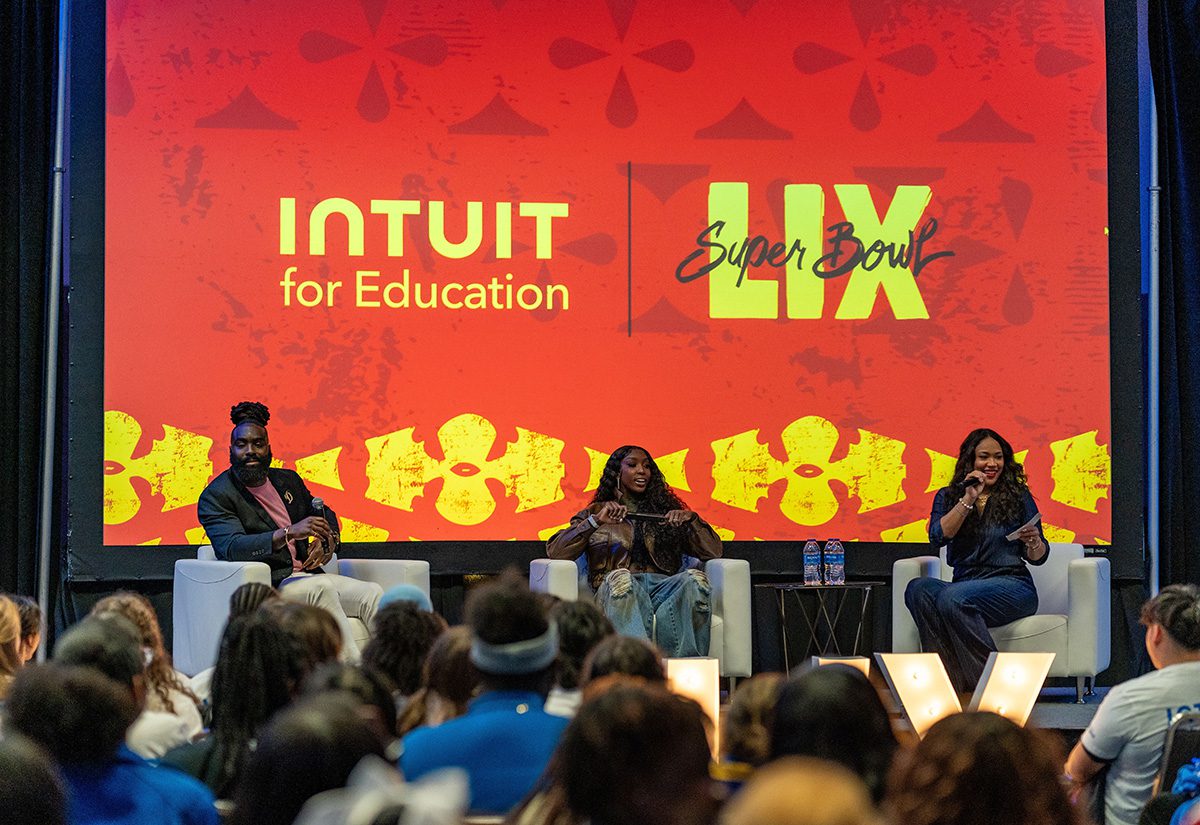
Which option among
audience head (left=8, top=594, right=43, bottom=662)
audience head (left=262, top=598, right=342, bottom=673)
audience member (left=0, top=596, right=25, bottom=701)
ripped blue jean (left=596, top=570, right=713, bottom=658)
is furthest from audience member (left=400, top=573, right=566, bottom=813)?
ripped blue jean (left=596, top=570, right=713, bottom=658)

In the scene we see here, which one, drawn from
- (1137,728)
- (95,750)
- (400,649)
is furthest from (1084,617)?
(95,750)

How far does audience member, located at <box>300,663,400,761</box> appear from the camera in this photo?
2.31 meters

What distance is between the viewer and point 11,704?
1.98 metres

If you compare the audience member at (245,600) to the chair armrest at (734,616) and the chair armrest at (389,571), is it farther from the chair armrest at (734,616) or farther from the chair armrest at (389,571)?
the chair armrest at (734,616)

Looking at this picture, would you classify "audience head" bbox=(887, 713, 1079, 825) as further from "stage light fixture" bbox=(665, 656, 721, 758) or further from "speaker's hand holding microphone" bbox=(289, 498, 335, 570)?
"speaker's hand holding microphone" bbox=(289, 498, 335, 570)

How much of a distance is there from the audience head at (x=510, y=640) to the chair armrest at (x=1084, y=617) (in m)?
3.83

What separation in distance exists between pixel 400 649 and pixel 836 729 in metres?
1.38

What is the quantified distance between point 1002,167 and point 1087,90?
51cm

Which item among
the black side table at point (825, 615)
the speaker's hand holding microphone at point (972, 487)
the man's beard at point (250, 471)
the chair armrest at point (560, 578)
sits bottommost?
the black side table at point (825, 615)

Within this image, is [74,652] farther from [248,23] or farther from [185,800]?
[248,23]

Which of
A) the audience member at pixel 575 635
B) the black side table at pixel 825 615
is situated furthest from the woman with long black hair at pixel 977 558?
the audience member at pixel 575 635

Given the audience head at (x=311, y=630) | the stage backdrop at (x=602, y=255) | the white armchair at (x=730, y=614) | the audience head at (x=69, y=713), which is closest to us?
the audience head at (x=69, y=713)

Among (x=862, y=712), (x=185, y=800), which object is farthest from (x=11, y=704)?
(x=862, y=712)

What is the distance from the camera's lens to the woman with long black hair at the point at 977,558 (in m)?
5.84
